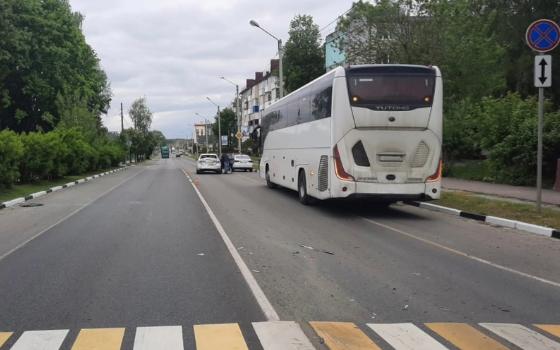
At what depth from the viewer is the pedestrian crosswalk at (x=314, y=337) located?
4.61m

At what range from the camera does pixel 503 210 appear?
1348cm

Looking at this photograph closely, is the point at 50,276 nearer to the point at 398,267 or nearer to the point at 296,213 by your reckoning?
the point at 398,267

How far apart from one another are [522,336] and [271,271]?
3374 mm

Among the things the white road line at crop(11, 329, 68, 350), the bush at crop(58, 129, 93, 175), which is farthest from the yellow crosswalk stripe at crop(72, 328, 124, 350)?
the bush at crop(58, 129, 93, 175)

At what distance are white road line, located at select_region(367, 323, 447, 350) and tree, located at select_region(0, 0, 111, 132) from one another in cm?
3471

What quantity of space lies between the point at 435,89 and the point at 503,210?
3.37 meters

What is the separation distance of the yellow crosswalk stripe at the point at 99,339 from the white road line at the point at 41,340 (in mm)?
156

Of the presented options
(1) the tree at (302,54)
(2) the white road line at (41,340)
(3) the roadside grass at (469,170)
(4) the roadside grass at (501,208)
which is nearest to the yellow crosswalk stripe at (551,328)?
(2) the white road line at (41,340)

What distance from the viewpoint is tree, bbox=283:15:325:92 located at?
59.1m

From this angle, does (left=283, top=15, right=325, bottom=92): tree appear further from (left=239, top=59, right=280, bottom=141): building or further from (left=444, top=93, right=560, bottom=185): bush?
(left=444, top=93, right=560, bottom=185): bush

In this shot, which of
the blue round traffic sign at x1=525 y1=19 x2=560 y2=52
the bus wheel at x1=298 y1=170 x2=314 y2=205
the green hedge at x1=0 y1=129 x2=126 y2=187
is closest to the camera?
the blue round traffic sign at x1=525 y1=19 x2=560 y2=52

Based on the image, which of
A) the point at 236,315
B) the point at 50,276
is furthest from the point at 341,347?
the point at 50,276

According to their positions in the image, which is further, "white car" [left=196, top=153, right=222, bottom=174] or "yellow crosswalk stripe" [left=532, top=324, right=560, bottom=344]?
"white car" [left=196, top=153, right=222, bottom=174]

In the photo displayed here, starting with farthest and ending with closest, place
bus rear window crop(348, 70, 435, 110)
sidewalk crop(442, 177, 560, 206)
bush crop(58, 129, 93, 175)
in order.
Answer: bush crop(58, 129, 93, 175), sidewalk crop(442, 177, 560, 206), bus rear window crop(348, 70, 435, 110)
